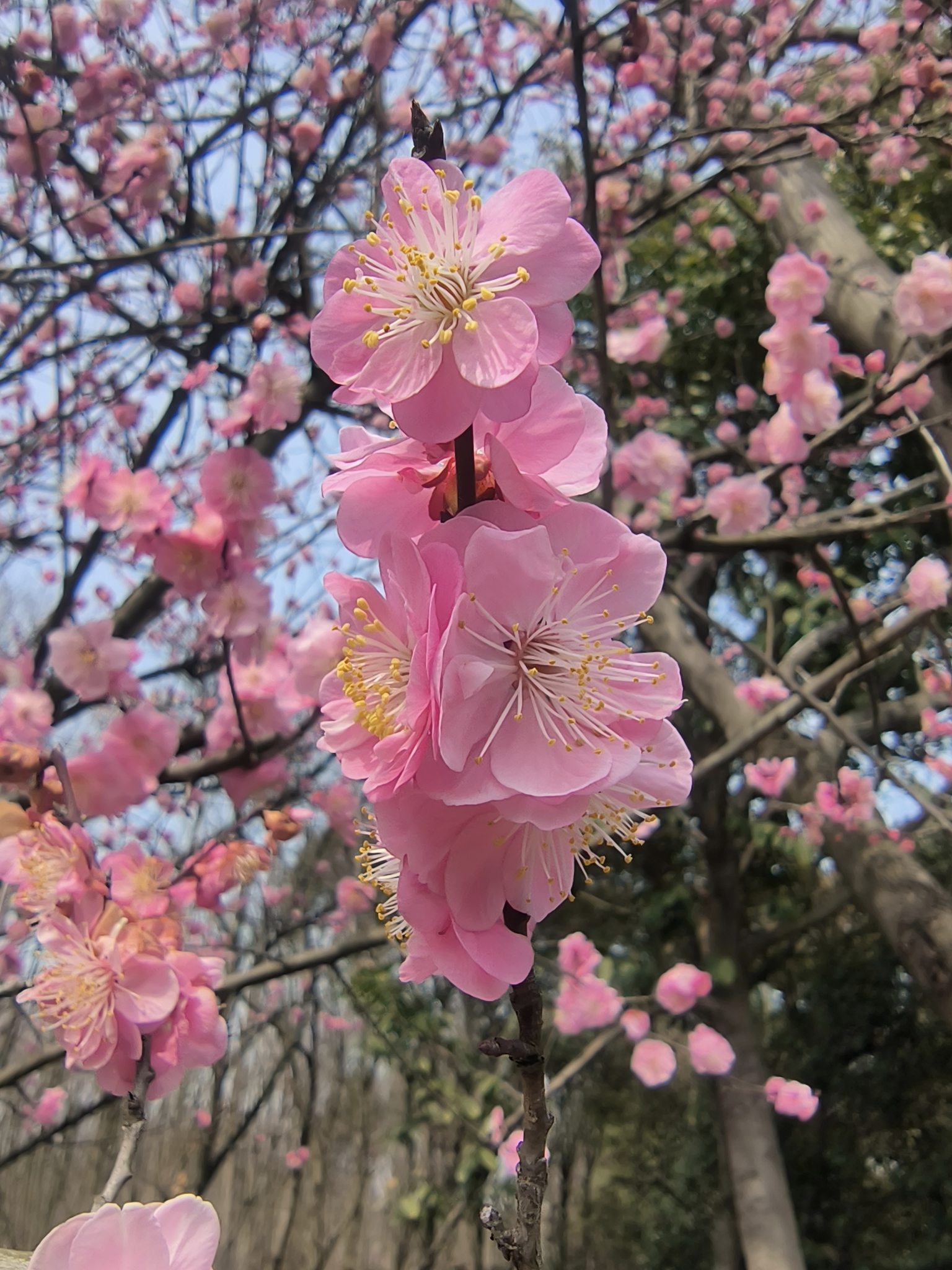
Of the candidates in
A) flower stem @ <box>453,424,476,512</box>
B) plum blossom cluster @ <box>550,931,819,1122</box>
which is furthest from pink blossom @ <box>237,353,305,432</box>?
plum blossom cluster @ <box>550,931,819,1122</box>

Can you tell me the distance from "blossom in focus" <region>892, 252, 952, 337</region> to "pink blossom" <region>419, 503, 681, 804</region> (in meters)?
1.62

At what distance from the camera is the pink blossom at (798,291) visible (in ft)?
6.03

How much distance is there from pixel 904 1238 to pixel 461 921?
4.66 metres

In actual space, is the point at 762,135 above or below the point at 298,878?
above

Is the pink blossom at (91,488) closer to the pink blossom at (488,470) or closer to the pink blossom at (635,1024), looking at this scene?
the pink blossom at (488,470)

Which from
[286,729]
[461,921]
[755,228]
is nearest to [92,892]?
[461,921]

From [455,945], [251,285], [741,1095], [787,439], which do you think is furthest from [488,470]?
[741,1095]

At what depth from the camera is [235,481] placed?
143cm

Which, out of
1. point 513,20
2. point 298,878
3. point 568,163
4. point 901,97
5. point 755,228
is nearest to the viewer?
point 901,97

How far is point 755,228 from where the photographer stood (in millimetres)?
3822

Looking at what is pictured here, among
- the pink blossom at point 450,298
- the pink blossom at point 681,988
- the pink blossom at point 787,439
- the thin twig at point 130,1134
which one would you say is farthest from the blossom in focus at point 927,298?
the pink blossom at point 681,988

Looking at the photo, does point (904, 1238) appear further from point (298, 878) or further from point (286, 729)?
point (286, 729)

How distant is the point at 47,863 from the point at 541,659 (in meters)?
0.73

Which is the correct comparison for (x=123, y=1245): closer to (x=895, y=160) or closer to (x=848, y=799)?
(x=848, y=799)
